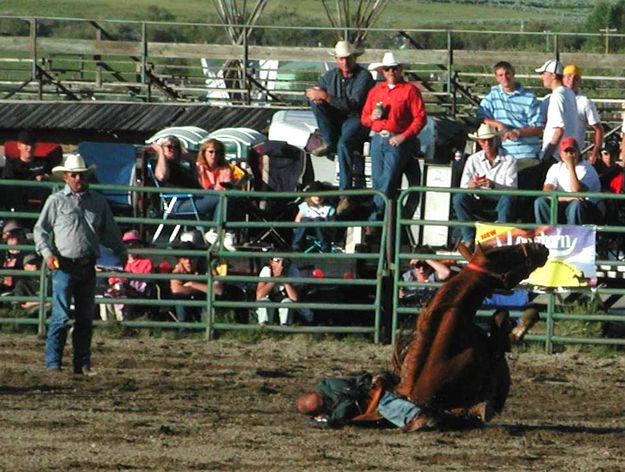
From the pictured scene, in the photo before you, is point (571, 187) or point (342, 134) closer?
point (571, 187)

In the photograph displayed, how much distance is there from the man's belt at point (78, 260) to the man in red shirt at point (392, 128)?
3.30 m

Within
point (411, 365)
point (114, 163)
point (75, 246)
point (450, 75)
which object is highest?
point (450, 75)

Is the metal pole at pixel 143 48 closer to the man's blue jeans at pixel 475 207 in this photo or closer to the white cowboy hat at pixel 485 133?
the white cowboy hat at pixel 485 133

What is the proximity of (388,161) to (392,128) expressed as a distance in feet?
0.98

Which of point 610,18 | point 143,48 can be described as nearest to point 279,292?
point 143,48

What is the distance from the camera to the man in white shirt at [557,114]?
15531 millimetres

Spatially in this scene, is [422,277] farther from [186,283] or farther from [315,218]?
[186,283]

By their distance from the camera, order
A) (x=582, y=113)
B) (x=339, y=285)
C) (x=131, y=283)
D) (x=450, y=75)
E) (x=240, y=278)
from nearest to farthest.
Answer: (x=240, y=278), (x=339, y=285), (x=131, y=283), (x=582, y=113), (x=450, y=75)

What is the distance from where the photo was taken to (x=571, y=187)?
14852 millimetres

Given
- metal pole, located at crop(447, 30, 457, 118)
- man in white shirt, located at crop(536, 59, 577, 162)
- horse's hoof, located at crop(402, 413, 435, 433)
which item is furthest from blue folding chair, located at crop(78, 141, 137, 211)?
metal pole, located at crop(447, 30, 457, 118)

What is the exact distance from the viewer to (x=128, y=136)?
953 inches

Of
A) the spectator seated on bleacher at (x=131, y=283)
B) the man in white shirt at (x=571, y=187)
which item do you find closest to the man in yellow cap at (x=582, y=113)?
the man in white shirt at (x=571, y=187)

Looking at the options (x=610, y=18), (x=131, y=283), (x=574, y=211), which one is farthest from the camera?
(x=610, y=18)

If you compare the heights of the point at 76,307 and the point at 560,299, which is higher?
the point at 560,299
